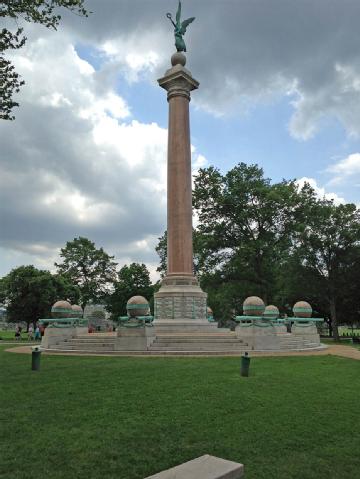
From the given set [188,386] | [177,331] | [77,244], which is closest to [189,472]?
[188,386]

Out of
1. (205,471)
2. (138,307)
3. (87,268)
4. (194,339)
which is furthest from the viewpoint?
(87,268)

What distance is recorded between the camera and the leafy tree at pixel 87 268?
65.8 metres

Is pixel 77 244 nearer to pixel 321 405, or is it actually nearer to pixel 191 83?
pixel 191 83

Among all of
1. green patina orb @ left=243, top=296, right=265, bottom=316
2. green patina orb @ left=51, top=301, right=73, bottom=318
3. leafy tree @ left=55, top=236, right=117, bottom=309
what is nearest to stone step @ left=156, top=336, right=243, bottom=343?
green patina orb @ left=243, top=296, right=265, bottom=316

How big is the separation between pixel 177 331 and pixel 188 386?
13.1 meters

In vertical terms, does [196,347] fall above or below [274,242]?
below

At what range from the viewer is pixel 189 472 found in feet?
15.5

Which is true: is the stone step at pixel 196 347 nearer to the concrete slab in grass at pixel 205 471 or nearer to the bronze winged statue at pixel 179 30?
the concrete slab in grass at pixel 205 471

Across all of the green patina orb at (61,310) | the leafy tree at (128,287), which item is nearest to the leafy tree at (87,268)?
the leafy tree at (128,287)

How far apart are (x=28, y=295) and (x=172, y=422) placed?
42713 mm

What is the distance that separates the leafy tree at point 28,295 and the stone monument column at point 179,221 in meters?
25.0

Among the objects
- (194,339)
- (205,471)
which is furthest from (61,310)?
(205,471)

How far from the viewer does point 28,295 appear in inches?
1844

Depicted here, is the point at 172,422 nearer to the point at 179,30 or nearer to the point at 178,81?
the point at 178,81
